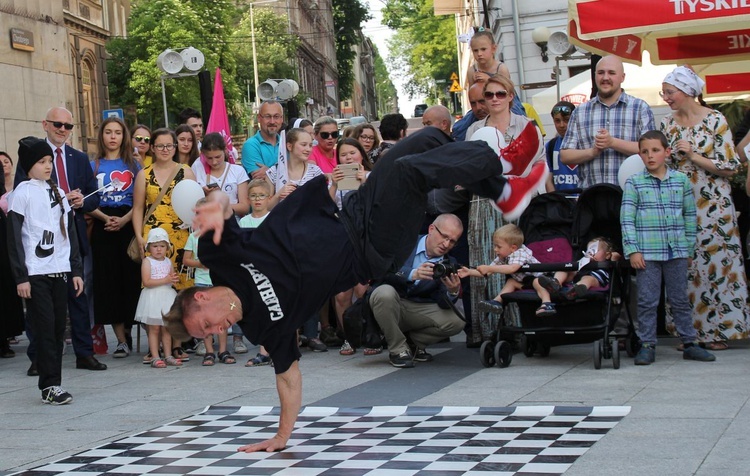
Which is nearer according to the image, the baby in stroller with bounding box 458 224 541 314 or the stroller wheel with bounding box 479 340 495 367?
the stroller wheel with bounding box 479 340 495 367

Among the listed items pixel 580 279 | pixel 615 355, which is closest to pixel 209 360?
pixel 580 279

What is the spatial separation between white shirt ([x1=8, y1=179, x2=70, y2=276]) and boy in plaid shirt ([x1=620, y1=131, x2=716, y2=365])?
14.3 ft

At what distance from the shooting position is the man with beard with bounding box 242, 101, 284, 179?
10.7m

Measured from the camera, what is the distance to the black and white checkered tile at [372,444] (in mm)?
5230

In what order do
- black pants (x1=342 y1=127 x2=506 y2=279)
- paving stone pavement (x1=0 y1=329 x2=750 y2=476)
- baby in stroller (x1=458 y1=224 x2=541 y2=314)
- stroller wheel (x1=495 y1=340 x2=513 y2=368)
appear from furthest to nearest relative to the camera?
1. baby in stroller (x1=458 y1=224 x2=541 y2=314)
2. stroller wheel (x1=495 y1=340 x2=513 y2=368)
3. black pants (x1=342 y1=127 x2=506 y2=279)
4. paving stone pavement (x1=0 y1=329 x2=750 y2=476)

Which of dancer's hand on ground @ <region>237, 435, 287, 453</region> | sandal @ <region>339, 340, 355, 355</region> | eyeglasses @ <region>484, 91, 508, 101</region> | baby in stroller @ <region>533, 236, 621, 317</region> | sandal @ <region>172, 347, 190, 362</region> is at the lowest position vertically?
dancer's hand on ground @ <region>237, 435, 287, 453</region>

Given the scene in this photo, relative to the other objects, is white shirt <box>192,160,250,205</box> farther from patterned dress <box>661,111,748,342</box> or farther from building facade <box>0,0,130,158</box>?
building facade <box>0,0,130,158</box>

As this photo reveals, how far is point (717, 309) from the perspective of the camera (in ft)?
28.1

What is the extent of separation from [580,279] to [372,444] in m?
3.04

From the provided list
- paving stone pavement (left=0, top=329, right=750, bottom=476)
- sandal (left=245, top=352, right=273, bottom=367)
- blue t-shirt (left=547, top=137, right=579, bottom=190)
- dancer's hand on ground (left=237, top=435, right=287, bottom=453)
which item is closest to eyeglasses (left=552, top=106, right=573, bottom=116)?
blue t-shirt (left=547, top=137, right=579, bottom=190)

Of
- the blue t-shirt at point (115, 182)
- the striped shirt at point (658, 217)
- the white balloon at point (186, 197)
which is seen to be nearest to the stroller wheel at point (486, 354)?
the striped shirt at point (658, 217)

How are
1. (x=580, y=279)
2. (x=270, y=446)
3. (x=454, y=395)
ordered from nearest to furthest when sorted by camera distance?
1. (x=270, y=446)
2. (x=454, y=395)
3. (x=580, y=279)

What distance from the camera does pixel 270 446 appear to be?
18.7 ft

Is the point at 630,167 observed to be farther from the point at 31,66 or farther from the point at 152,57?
the point at 152,57
